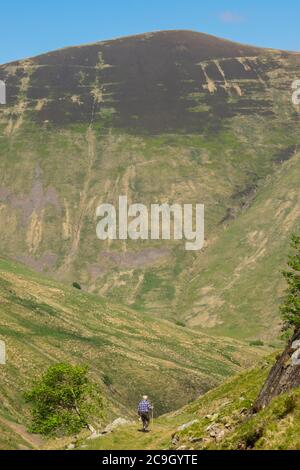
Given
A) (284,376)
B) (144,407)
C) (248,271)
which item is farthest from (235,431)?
(248,271)

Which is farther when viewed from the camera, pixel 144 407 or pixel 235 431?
pixel 144 407

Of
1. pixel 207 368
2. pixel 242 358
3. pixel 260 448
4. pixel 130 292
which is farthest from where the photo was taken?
pixel 130 292

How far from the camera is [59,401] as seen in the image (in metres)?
52.4

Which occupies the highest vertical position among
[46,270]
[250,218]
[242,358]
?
[250,218]

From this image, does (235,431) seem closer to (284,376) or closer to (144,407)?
(284,376)

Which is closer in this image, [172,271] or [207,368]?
[207,368]

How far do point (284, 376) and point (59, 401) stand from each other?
2753 centimetres

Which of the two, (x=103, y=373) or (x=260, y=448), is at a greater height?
(x=260, y=448)

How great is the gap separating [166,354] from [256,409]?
87.5 m

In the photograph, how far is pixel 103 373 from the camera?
98.5 metres

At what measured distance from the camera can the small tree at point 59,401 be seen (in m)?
50.6

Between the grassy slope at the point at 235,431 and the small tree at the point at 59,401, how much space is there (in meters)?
10.5
